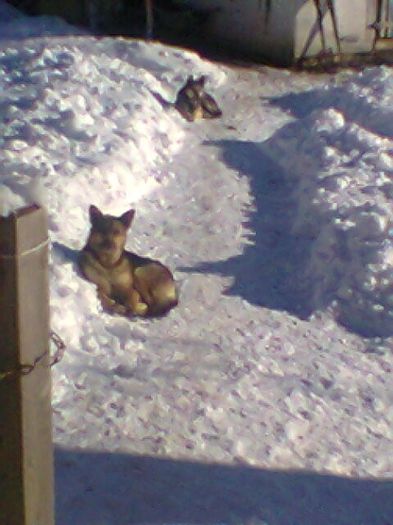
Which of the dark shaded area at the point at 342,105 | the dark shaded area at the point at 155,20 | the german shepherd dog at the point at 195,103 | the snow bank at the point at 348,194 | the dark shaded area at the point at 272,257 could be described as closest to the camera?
the snow bank at the point at 348,194

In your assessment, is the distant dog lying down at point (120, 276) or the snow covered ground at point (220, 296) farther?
the distant dog lying down at point (120, 276)

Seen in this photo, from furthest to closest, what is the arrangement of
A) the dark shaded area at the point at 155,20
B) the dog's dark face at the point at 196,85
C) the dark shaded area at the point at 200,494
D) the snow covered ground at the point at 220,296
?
the dark shaded area at the point at 155,20 < the dog's dark face at the point at 196,85 < the snow covered ground at the point at 220,296 < the dark shaded area at the point at 200,494

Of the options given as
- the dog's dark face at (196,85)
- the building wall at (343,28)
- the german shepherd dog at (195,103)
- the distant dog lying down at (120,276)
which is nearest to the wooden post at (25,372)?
the distant dog lying down at (120,276)

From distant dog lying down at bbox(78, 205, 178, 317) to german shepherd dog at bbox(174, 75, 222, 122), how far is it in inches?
214

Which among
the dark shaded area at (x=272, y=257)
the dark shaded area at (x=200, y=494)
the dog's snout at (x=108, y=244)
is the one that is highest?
the dog's snout at (x=108, y=244)

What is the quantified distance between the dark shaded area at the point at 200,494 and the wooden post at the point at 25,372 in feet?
6.24

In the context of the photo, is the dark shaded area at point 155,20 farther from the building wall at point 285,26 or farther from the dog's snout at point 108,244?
the dog's snout at point 108,244

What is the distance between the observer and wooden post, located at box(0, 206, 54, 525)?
3879mm

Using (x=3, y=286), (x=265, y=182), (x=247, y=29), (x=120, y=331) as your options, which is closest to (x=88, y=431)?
(x=120, y=331)

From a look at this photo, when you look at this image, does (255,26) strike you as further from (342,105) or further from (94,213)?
(94,213)

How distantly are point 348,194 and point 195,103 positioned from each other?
3928 mm

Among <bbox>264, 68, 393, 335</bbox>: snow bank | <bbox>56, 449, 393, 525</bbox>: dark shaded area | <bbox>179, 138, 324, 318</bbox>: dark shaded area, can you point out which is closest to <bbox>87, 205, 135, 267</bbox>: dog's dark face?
<bbox>179, 138, 324, 318</bbox>: dark shaded area

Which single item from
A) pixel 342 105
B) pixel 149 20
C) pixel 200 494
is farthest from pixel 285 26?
A: pixel 200 494

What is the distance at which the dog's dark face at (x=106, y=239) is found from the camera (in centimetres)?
873
